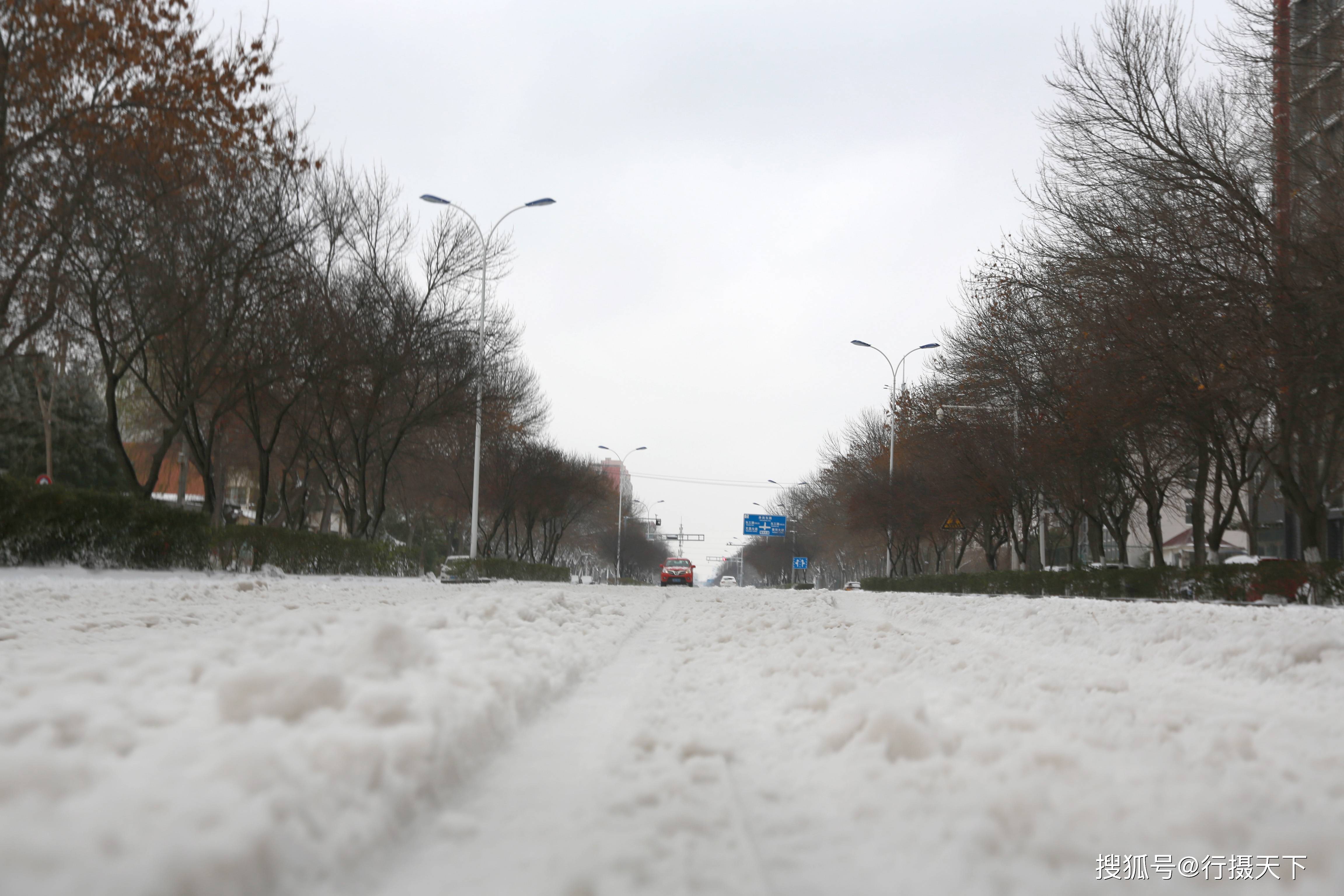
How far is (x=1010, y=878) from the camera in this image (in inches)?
72.8

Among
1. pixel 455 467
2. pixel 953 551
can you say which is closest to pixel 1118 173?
pixel 455 467

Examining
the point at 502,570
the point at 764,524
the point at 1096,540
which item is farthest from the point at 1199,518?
the point at 764,524

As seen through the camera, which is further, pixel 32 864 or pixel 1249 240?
pixel 1249 240

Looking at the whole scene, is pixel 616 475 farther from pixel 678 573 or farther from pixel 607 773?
pixel 607 773

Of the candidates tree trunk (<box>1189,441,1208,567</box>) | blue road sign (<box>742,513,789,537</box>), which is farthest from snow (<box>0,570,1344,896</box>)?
blue road sign (<box>742,513,789,537</box>)

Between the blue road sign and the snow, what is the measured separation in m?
76.5

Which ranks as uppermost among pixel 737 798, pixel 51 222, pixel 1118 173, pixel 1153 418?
pixel 1118 173

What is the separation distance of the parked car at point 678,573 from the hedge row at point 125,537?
112 feet

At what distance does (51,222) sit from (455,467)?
3234 cm

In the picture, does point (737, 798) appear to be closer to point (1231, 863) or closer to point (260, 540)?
point (1231, 863)

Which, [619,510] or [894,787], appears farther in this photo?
[619,510]

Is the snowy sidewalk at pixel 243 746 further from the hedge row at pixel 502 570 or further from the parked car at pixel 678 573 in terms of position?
the parked car at pixel 678 573

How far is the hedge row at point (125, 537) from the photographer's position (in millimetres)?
12805

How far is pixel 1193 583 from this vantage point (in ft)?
54.6
